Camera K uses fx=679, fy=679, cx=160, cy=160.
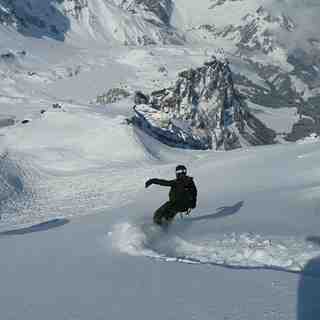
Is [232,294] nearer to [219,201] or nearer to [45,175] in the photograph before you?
[219,201]

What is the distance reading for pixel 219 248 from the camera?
14453 millimetres

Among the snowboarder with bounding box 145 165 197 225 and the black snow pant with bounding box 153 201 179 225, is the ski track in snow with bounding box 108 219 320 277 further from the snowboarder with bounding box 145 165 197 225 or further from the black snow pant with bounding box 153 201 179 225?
the snowboarder with bounding box 145 165 197 225

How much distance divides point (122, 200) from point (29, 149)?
96.6 ft

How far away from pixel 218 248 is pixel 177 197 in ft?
9.46

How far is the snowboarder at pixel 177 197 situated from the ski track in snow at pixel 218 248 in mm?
324

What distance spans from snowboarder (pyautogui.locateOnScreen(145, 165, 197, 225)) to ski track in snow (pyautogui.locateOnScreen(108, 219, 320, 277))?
32 centimetres

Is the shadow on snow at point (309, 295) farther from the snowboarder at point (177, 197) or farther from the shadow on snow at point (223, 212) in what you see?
the shadow on snow at point (223, 212)

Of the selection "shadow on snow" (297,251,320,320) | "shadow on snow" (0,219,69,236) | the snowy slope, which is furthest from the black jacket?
"shadow on snow" (297,251,320,320)

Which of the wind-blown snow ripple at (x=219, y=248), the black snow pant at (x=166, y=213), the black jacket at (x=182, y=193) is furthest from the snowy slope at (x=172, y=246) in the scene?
the black jacket at (x=182, y=193)

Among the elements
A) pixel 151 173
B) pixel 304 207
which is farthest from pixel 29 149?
pixel 304 207

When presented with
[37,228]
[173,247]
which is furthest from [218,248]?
[37,228]

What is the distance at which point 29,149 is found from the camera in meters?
54.6

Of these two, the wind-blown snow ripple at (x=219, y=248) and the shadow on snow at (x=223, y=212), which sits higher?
the wind-blown snow ripple at (x=219, y=248)

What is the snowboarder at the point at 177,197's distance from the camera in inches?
666
